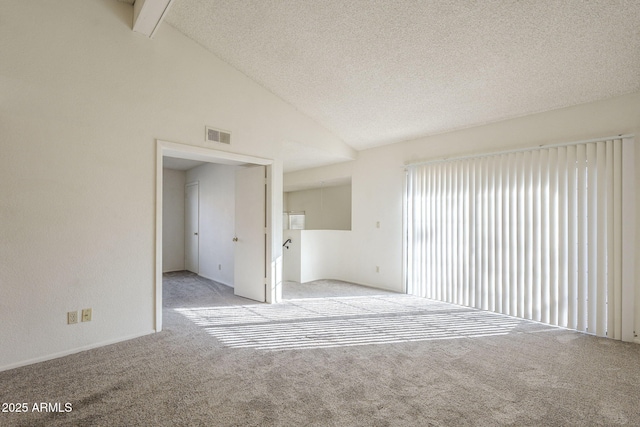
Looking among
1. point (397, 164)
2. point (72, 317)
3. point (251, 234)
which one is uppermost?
point (397, 164)

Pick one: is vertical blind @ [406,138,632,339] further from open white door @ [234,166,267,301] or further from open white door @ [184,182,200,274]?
open white door @ [184,182,200,274]

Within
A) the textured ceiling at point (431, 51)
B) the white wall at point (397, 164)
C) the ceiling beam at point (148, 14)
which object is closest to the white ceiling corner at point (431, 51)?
the textured ceiling at point (431, 51)

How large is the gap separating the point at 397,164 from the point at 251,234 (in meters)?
2.67

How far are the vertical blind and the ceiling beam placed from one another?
3.87 m

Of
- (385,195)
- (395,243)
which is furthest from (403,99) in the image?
(395,243)

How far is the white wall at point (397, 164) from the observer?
3.41 metres

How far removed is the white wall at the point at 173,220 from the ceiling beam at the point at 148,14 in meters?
4.60

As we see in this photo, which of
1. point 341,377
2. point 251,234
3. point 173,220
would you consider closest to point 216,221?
point 173,220

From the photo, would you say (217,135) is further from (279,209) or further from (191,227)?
(191,227)

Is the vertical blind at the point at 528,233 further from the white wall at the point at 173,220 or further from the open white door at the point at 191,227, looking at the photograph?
the white wall at the point at 173,220

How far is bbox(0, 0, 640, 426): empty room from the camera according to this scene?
2.33 m

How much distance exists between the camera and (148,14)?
313 centimetres

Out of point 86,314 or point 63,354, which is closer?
point 63,354

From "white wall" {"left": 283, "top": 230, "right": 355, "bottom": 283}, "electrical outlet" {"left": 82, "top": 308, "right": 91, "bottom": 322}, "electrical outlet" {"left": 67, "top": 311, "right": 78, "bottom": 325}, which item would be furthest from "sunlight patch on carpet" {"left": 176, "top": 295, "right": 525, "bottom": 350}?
"white wall" {"left": 283, "top": 230, "right": 355, "bottom": 283}
